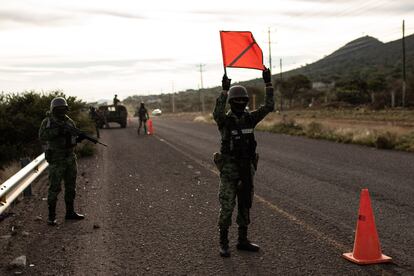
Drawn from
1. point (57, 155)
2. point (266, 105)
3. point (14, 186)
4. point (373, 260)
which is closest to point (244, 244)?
point (373, 260)

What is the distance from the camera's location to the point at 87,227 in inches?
268

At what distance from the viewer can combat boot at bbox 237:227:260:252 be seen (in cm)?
553

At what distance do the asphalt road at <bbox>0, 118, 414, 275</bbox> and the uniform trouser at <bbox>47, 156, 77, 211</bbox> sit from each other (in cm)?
41

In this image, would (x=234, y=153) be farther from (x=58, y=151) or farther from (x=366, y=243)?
(x=58, y=151)

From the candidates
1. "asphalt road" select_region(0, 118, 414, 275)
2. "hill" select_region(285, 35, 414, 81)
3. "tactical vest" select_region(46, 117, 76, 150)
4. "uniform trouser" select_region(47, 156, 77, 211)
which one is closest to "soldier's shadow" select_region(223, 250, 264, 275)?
"asphalt road" select_region(0, 118, 414, 275)

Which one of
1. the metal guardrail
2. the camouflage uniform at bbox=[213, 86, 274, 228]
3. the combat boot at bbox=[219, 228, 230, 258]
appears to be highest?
the camouflage uniform at bbox=[213, 86, 274, 228]

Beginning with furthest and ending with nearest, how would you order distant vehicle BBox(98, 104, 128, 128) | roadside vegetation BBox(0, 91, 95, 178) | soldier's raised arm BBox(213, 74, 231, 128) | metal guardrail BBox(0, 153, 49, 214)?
1. distant vehicle BBox(98, 104, 128, 128)
2. roadside vegetation BBox(0, 91, 95, 178)
3. metal guardrail BBox(0, 153, 49, 214)
4. soldier's raised arm BBox(213, 74, 231, 128)

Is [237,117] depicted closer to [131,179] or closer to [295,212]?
[295,212]

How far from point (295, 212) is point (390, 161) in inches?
283

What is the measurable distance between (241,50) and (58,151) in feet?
10.5

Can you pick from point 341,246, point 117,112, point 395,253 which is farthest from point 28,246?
point 117,112

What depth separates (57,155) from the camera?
7.30 m

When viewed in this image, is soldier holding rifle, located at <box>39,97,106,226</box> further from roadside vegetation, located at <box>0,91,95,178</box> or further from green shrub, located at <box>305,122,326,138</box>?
green shrub, located at <box>305,122,326,138</box>

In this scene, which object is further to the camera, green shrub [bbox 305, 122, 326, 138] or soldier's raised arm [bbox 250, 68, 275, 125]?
green shrub [bbox 305, 122, 326, 138]
